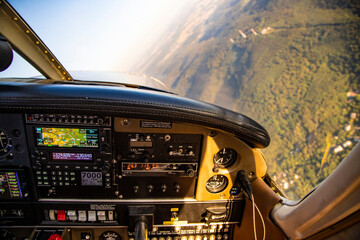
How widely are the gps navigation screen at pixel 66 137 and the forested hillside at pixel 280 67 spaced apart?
5.56 ft

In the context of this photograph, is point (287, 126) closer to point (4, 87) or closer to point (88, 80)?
point (88, 80)

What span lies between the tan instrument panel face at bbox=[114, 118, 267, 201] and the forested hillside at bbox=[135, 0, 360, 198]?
4.26 feet

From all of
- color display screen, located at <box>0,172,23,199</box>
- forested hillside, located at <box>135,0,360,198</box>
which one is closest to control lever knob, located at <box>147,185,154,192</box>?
color display screen, located at <box>0,172,23,199</box>

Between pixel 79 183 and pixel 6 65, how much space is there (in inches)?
39.4

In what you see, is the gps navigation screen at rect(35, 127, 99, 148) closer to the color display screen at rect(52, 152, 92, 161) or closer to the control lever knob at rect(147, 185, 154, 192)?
the color display screen at rect(52, 152, 92, 161)

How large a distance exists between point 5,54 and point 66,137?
0.73m

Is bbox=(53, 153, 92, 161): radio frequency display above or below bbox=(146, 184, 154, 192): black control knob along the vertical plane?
above

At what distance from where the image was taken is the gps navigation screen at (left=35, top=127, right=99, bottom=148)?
1.48 m

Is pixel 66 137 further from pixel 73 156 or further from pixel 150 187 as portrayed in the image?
pixel 150 187

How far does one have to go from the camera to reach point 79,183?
1623 mm

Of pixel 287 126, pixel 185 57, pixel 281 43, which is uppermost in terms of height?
pixel 281 43

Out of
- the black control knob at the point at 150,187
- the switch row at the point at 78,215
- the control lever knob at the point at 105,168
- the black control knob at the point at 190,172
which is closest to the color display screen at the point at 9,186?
the switch row at the point at 78,215

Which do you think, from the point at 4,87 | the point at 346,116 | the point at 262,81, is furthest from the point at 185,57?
the point at 4,87

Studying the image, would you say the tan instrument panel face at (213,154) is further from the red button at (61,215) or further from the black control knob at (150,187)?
the red button at (61,215)
